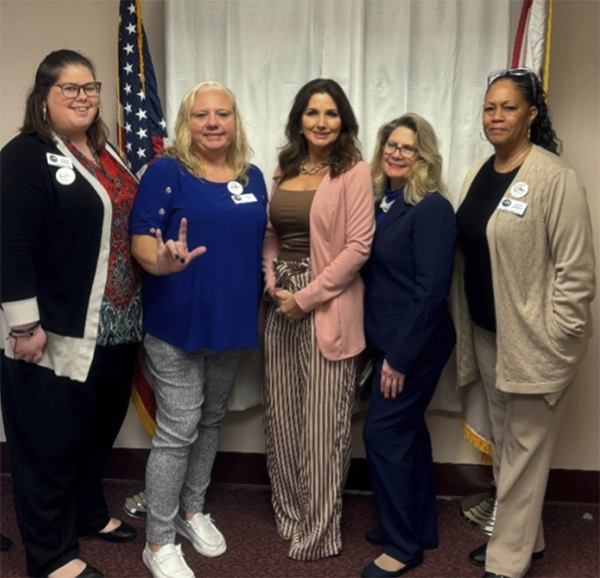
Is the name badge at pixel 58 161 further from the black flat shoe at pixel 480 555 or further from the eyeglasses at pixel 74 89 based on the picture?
the black flat shoe at pixel 480 555

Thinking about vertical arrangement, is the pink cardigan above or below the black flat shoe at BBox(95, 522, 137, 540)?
above

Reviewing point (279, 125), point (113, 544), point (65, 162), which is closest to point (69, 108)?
point (65, 162)

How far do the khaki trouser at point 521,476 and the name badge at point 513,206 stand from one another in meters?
0.50

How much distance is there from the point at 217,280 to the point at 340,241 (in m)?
0.46

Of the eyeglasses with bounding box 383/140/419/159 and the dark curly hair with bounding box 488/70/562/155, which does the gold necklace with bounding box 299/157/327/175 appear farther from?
the dark curly hair with bounding box 488/70/562/155

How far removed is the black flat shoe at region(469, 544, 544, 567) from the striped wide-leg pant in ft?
1.66

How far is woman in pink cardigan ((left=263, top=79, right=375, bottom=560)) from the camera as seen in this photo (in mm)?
2438

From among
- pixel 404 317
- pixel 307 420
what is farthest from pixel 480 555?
pixel 404 317


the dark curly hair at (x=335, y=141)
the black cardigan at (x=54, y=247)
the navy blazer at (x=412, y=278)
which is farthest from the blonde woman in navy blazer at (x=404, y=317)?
the black cardigan at (x=54, y=247)

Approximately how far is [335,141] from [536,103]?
71 cm

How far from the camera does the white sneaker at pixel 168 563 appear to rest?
7.96 ft

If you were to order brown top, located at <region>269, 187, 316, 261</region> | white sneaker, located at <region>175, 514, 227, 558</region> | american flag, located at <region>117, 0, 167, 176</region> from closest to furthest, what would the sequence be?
brown top, located at <region>269, 187, 316, 261</region>
white sneaker, located at <region>175, 514, 227, 558</region>
american flag, located at <region>117, 0, 167, 176</region>

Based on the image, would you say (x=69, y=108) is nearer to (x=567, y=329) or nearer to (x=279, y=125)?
(x=279, y=125)

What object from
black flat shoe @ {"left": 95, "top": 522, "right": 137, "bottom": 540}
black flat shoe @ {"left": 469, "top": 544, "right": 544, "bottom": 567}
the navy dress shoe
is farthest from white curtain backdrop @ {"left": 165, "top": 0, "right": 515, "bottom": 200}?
the navy dress shoe
